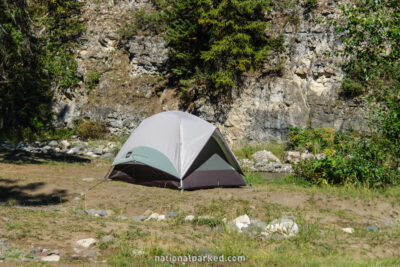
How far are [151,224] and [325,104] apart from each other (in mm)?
14037

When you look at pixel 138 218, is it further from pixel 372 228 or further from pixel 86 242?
pixel 372 228

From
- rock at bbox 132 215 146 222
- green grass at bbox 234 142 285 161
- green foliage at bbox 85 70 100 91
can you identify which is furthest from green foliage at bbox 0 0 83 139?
rock at bbox 132 215 146 222

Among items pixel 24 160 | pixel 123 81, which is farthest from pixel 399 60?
pixel 123 81

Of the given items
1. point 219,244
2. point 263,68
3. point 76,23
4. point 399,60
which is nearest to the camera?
point 219,244

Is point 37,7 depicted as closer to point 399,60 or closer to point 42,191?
point 42,191

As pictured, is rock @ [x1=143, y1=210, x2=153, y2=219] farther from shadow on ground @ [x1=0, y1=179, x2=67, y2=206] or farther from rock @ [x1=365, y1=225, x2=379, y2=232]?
rock @ [x1=365, y1=225, x2=379, y2=232]

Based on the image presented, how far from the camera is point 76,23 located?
74.6 ft

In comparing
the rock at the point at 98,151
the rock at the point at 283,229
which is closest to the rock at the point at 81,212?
the rock at the point at 283,229

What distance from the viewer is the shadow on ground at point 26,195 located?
7.41 m

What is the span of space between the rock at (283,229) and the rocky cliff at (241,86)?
1247cm

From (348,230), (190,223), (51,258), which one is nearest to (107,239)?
(51,258)

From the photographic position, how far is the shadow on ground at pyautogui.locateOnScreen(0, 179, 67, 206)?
7.41 meters

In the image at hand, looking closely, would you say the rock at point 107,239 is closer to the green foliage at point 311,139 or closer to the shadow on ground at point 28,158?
the shadow on ground at point 28,158

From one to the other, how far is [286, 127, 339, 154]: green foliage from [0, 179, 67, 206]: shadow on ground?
1111cm
